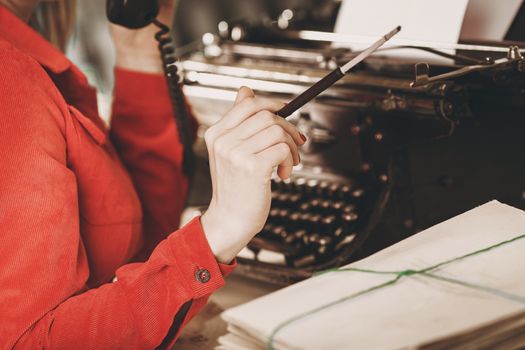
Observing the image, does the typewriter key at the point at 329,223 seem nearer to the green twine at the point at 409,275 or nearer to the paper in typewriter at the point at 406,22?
the paper in typewriter at the point at 406,22

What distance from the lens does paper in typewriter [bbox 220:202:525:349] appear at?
25.7 inches

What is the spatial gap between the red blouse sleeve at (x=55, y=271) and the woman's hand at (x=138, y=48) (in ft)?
2.00

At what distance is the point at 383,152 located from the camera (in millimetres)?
1241

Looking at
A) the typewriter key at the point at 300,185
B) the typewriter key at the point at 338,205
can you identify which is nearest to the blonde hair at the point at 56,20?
the typewriter key at the point at 300,185

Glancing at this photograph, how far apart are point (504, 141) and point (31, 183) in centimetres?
79

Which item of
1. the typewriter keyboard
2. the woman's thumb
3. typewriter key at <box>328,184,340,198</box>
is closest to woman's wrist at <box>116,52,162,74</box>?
the typewriter keyboard

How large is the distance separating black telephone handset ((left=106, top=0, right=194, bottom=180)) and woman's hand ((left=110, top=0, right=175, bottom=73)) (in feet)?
0.13

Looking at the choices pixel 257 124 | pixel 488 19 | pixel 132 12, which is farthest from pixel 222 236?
pixel 488 19

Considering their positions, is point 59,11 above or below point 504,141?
above

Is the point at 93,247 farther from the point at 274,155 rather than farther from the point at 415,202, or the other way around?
the point at 415,202

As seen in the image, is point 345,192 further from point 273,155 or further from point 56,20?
point 56,20

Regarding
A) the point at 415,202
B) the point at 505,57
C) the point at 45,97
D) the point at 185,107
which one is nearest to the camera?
the point at 45,97

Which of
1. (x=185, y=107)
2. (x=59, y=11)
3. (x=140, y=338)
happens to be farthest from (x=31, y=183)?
(x=59, y=11)

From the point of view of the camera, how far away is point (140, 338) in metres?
0.90
